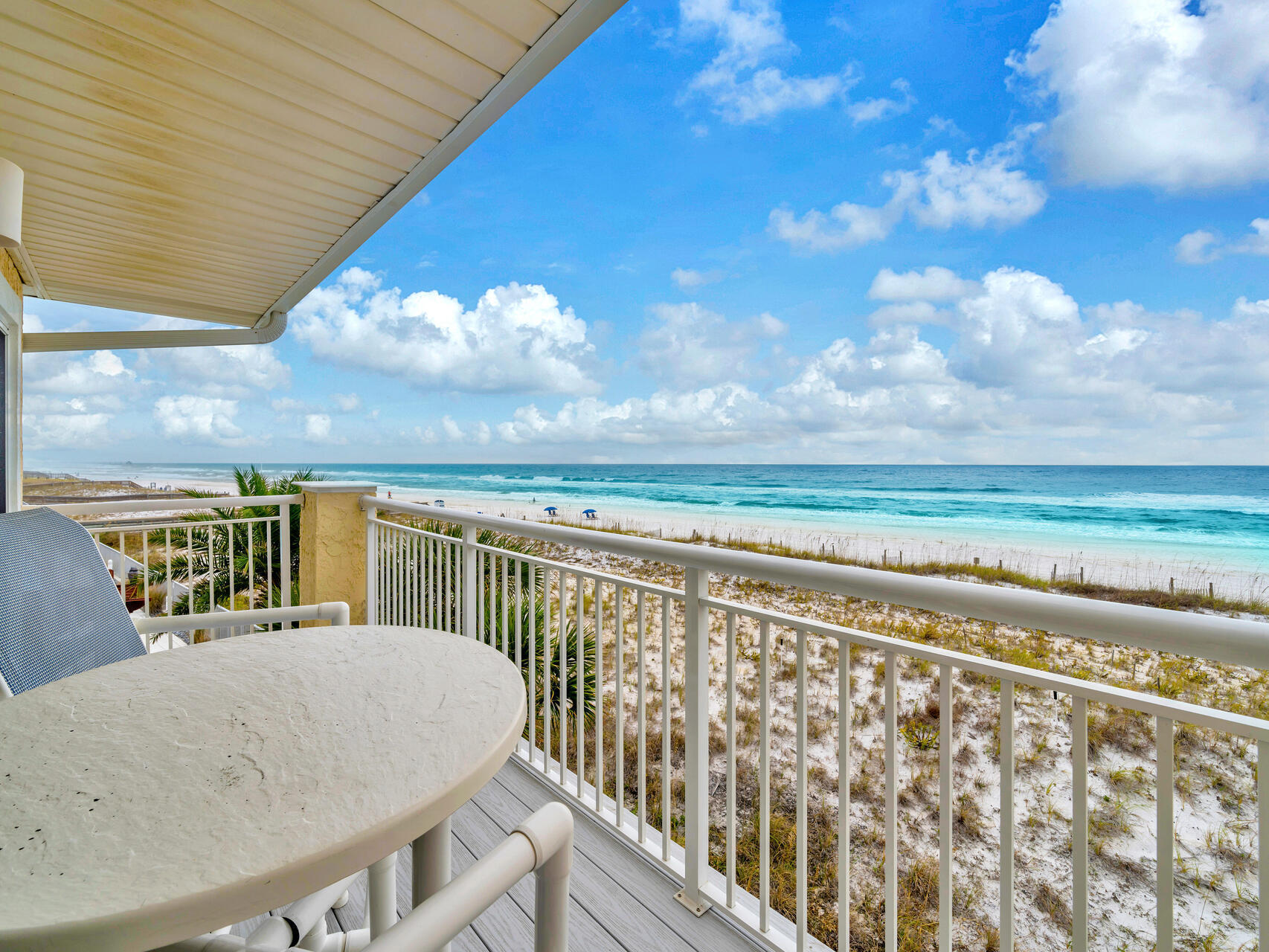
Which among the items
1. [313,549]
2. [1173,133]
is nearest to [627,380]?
[1173,133]

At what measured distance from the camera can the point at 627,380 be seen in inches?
1137

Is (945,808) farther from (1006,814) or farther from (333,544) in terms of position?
(333,544)

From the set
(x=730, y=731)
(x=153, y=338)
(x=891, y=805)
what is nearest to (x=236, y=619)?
(x=730, y=731)

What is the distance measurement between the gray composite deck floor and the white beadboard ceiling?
2.38 m

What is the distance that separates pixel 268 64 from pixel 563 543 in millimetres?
1741

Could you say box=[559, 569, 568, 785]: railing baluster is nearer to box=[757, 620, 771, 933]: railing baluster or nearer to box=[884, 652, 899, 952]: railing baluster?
box=[757, 620, 771, 933]: railing baluster

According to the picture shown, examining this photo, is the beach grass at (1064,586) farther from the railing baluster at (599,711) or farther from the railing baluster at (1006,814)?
the railing baluster at (1006,814)

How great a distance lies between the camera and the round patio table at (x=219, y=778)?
50 centimetres

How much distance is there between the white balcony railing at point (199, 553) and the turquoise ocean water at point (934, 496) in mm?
15823

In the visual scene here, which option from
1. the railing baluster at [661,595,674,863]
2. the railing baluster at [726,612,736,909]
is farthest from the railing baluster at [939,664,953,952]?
the railing baluster at [661,595,674,863]

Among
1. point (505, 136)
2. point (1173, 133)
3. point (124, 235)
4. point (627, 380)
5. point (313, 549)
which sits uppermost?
point (505, 136)

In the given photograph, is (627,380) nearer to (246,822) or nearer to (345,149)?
(345,149)

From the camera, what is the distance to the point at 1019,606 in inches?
36.9

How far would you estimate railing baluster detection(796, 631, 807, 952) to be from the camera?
1.31 m
